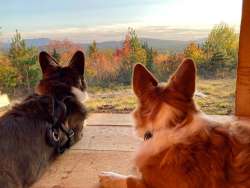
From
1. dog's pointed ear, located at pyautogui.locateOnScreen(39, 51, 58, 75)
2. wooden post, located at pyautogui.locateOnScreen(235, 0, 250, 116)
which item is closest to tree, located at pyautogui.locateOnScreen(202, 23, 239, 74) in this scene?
wooden post, located at pyautogui.locateOnScreen(235, 0, 250, 116)

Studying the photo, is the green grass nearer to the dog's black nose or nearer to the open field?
the open field

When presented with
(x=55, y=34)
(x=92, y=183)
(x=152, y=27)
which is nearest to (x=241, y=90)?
(x=152, y=27)

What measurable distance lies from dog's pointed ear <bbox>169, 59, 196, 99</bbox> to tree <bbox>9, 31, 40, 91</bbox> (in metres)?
1.70

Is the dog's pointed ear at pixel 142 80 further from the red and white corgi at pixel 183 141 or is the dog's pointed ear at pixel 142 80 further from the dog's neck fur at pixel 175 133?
the dog's neck fur at pixel 175 133

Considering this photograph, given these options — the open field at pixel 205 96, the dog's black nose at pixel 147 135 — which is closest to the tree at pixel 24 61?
the open field at pixel 205 96

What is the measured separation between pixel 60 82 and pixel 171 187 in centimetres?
105

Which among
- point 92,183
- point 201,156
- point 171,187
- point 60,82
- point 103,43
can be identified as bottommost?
point 92,183

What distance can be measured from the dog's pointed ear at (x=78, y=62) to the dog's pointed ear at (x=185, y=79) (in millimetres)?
892

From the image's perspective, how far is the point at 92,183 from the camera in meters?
1.87

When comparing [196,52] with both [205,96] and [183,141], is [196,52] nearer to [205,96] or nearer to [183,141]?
[205,96]

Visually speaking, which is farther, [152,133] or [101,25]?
[101,25]

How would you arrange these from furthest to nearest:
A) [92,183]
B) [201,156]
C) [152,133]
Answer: [92,183] < [152,133] < [201,156]

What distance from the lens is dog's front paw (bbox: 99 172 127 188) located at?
177 centimetres

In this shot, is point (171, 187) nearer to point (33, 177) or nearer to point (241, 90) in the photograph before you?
point (33, 177)
